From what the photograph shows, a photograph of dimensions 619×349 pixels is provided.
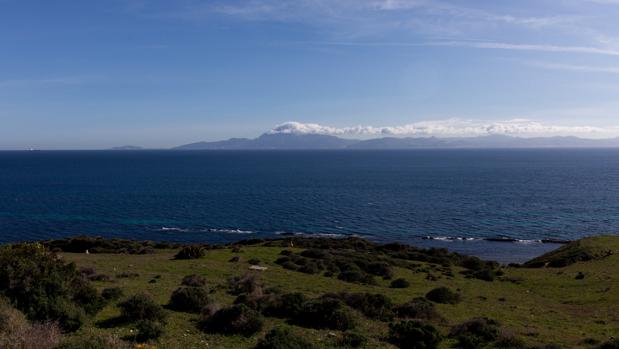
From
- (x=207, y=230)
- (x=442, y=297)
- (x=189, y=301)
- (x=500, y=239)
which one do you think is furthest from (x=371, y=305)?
(x=207, y=230)

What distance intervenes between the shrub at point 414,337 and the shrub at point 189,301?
8.27 metres

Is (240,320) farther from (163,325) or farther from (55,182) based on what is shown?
(55,182)

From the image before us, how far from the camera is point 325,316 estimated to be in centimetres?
1884

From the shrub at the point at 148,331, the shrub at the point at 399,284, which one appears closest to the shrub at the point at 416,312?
the shrub at the point at 148,331

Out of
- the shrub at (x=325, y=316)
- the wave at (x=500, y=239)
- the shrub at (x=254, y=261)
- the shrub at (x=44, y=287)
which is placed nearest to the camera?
the shrub at (x=44, y=287)

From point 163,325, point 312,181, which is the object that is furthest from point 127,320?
point 312,181

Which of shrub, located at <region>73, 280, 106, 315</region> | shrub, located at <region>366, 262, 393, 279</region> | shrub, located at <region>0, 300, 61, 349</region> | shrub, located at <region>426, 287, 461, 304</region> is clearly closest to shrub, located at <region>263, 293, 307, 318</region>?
shrub, located at <region>73, 280, 106, 315</region>

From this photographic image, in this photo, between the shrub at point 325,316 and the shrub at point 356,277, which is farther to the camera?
the shrub at point 356,277

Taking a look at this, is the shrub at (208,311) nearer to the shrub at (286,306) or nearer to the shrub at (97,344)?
the shrub at (286,306)

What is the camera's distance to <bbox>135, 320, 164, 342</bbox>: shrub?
1530cm

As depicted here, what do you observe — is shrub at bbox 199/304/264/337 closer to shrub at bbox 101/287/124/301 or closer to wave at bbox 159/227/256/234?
shrub at bbox 101/287/124/301

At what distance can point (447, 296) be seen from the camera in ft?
93.5

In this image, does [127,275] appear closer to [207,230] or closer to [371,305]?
[371,305]

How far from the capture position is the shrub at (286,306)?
19.8 meters
